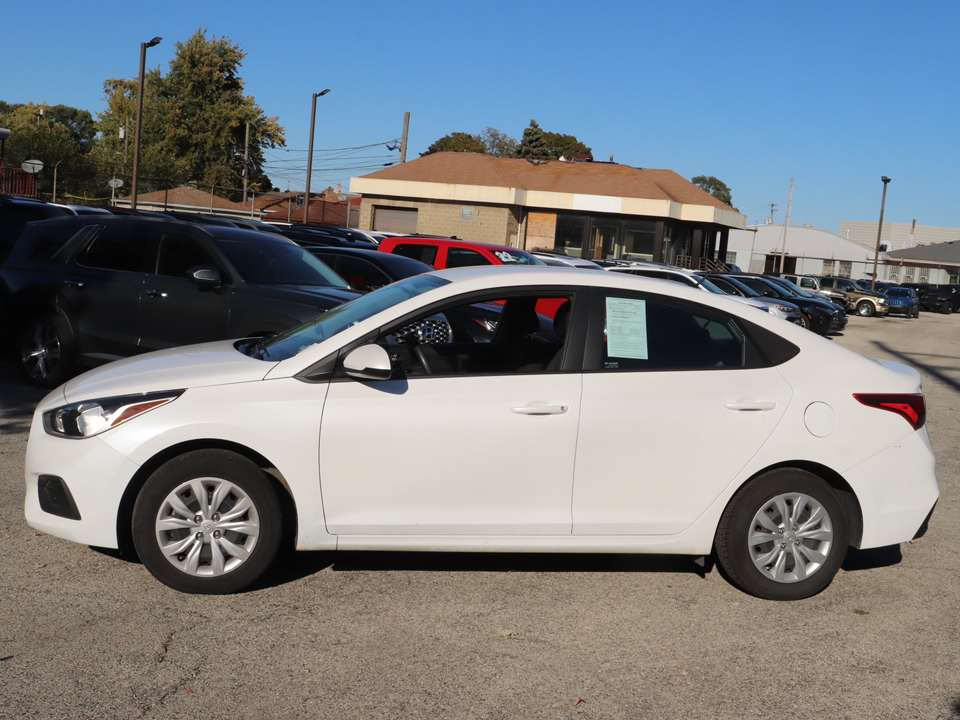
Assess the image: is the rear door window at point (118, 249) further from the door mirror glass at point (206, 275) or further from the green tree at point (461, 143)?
the green tree at point (461, 143)

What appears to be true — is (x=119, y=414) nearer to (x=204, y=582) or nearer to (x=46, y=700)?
(x=204, y=582)

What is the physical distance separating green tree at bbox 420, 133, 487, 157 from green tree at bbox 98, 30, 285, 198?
17.7 meters

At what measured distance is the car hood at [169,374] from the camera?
452 centimetres

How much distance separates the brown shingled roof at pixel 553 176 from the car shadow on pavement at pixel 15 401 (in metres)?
38.2

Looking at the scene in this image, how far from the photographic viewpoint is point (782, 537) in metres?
4.80

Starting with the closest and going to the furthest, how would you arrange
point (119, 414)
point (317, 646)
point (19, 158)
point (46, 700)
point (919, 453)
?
point (46, 700) < point (317, 646) < point (119, 414) < point (919, 453) < point (19, 158)

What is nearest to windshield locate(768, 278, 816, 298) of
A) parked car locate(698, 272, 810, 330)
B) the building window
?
parked car locate(698, 272, 810, 330)

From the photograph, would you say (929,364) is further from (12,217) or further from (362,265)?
(12,217)

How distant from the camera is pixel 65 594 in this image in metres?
4.47

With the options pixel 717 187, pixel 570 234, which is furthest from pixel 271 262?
pixel 717 187

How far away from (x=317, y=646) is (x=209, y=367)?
1464 millimetres

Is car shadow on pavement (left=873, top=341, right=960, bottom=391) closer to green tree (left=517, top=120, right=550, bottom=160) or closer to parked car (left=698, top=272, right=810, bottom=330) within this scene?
parked car (left=698, top=272, right=810, bottom=330)

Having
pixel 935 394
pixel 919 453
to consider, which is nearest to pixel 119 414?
pixel 919 453

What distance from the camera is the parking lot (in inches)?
144
